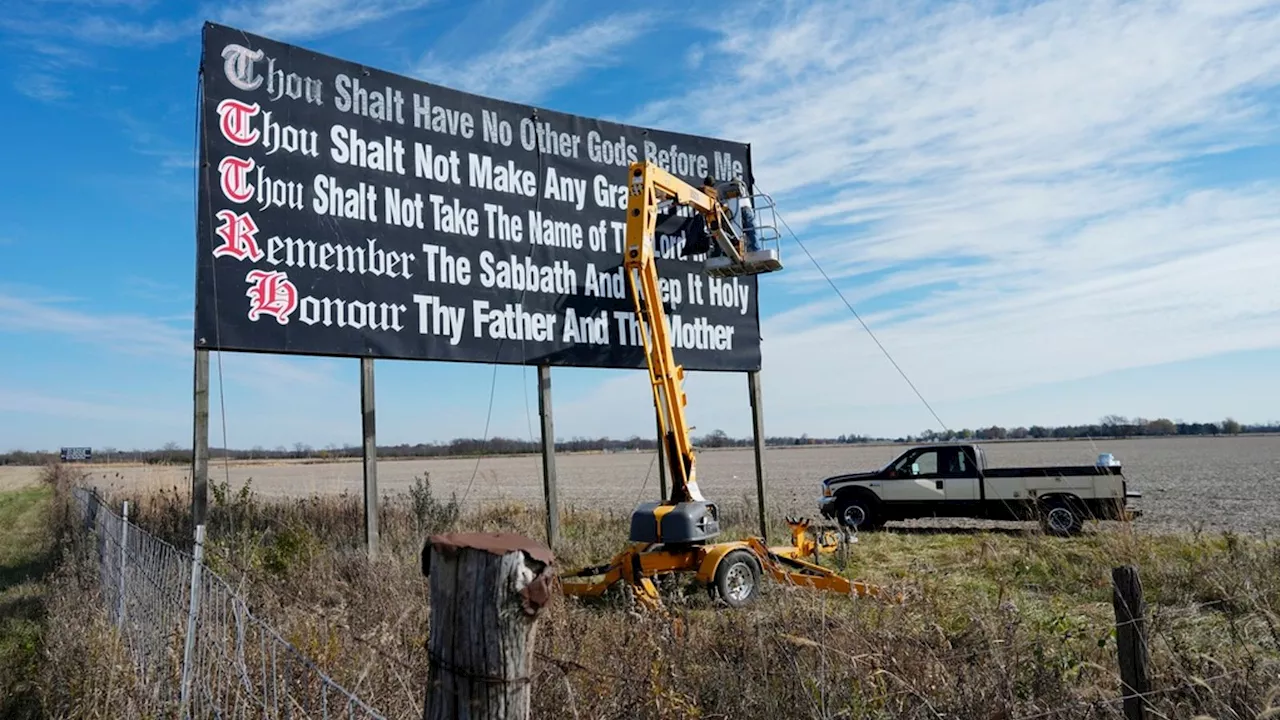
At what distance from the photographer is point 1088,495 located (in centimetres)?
1491

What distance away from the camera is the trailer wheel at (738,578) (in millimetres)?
8648

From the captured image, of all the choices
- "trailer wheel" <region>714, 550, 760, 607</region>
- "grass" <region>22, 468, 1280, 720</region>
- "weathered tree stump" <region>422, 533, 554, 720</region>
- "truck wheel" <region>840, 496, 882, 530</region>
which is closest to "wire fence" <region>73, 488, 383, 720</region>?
"grass" <region>22, 468, 1280, 720</region>

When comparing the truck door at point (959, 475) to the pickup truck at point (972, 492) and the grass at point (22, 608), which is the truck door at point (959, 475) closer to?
the pickup truck at point (972, 492)

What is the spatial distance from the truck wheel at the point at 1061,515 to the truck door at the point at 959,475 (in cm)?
124

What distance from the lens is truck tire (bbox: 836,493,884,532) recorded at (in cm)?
1717

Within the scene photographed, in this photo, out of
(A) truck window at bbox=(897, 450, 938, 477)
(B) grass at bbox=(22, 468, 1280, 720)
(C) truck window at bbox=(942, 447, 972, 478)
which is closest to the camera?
(B) grass at bbox=(22, 468, 1280, 720)

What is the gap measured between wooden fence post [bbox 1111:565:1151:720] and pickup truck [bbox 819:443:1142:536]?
11001 millimetres

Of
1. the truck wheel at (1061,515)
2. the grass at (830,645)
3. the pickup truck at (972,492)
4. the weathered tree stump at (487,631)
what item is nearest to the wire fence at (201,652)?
the grass at (830,645)

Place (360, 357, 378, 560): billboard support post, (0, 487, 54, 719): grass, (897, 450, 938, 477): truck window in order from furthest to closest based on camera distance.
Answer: (897, 450, 938, 477): truck window → (360, 357, 378, 560): billboard support post → (0, 487, 54, 719): grass

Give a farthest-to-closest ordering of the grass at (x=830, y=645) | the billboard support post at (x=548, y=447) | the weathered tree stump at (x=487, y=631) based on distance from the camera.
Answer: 1. the billboard support post at (x=548, y=447)
2. the grass at (x=830, y=645)
3. the weathered tree stump at (x=487, y=631)

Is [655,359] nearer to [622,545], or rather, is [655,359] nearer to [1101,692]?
[622,545]

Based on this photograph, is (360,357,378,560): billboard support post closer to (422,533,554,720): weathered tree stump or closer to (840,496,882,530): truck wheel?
(422,533,554,720): weathered tree stump

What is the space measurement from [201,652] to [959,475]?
14.5 meters

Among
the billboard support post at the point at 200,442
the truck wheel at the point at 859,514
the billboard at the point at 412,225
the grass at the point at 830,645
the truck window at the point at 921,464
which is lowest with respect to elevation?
the truck wheel at the point at 859,514
